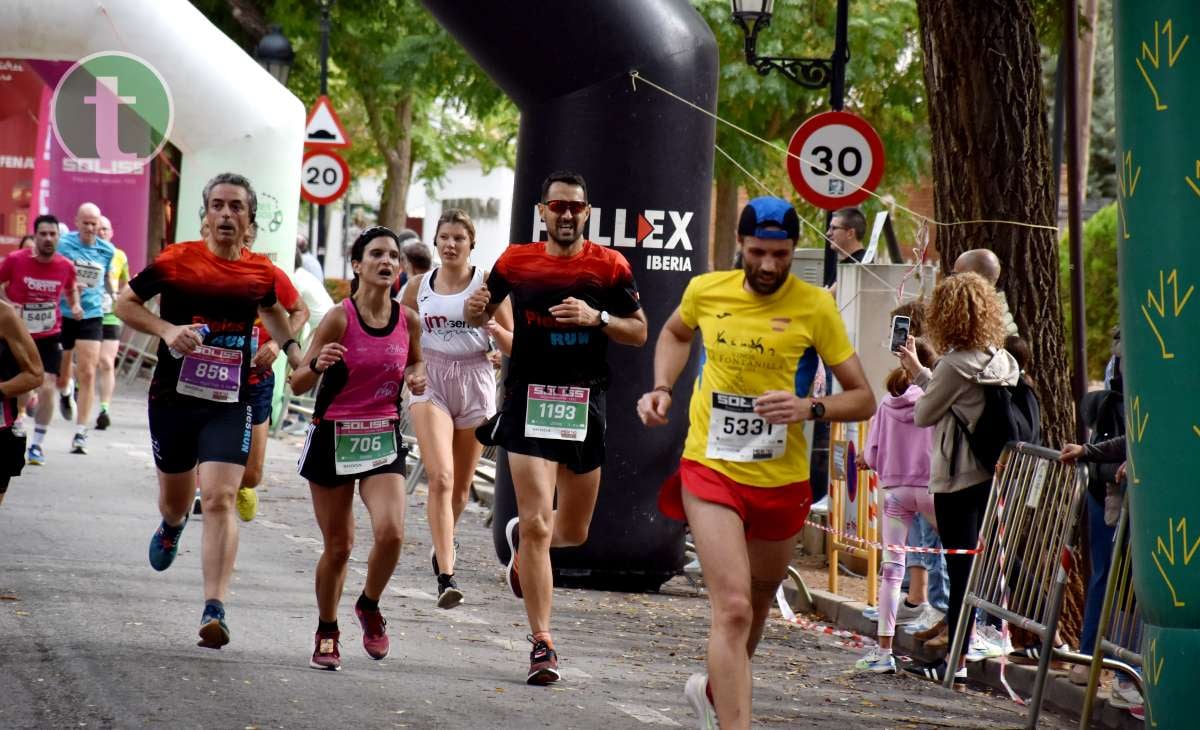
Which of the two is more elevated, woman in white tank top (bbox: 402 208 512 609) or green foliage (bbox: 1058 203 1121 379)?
green foliage (bbox: 1058 203 1121 379)

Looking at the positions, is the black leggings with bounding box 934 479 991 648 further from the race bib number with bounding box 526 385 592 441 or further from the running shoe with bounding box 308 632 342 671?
the running shoe with bounding box 308 632 342 671

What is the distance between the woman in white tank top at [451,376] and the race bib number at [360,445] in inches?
79.9

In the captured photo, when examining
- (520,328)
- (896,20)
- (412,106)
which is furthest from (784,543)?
(412,106)

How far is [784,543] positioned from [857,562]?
19.3 feet

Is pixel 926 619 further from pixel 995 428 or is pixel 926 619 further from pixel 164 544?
pixel 164 544

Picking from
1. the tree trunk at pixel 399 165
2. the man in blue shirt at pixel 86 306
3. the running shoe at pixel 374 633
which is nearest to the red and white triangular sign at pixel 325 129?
the man in blue shirt at pixel 86 306

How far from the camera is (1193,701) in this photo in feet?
18.9

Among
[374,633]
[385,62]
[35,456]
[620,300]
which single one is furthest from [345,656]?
[385,62]

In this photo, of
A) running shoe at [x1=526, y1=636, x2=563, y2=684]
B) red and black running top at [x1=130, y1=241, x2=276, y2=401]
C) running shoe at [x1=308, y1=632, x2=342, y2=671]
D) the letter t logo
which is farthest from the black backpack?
the letter t logo

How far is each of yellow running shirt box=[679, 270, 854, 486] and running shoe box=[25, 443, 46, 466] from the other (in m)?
10.2

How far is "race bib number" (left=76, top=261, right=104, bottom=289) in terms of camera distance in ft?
58.6

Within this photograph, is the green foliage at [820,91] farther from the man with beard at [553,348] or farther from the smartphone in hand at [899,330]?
the man with beard at [553,348]

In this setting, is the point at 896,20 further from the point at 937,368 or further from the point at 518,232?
the point at 937,368

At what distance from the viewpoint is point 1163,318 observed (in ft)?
18.7
